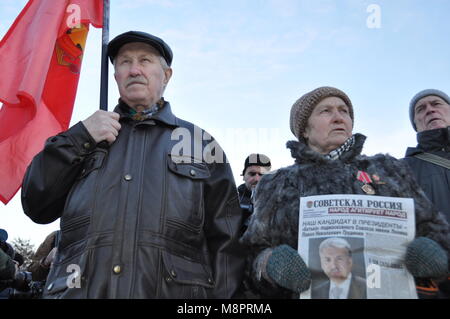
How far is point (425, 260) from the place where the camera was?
2209 millimetres

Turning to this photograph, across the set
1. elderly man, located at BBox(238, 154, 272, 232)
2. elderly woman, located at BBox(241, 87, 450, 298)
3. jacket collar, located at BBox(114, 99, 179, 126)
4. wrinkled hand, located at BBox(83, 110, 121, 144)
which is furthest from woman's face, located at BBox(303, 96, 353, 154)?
elderly man, located at BBox(238, 154, 272, 232)

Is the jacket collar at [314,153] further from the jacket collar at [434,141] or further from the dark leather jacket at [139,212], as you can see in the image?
the jacket collar at [434,141]

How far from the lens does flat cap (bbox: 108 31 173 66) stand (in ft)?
10.6

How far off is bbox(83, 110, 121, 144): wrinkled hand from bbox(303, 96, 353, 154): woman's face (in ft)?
4.33

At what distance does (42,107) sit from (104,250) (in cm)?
213

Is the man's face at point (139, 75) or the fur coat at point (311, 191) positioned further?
the man's face at point (139, 75)

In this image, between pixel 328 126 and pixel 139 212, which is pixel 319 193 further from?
pixel 139 212

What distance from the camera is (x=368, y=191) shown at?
262 cm

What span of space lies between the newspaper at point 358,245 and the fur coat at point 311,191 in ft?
0.80

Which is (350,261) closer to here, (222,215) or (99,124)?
(222,215)

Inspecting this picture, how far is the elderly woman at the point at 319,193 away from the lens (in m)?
2.25

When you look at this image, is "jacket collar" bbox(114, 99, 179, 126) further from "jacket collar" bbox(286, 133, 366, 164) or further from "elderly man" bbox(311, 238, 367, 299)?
"elderly man" bbox(311, 238, 367, 299)

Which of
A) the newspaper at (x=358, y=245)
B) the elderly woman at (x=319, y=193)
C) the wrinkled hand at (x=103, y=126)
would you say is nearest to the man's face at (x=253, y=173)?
the elderly woman at (x=319, y=193)
